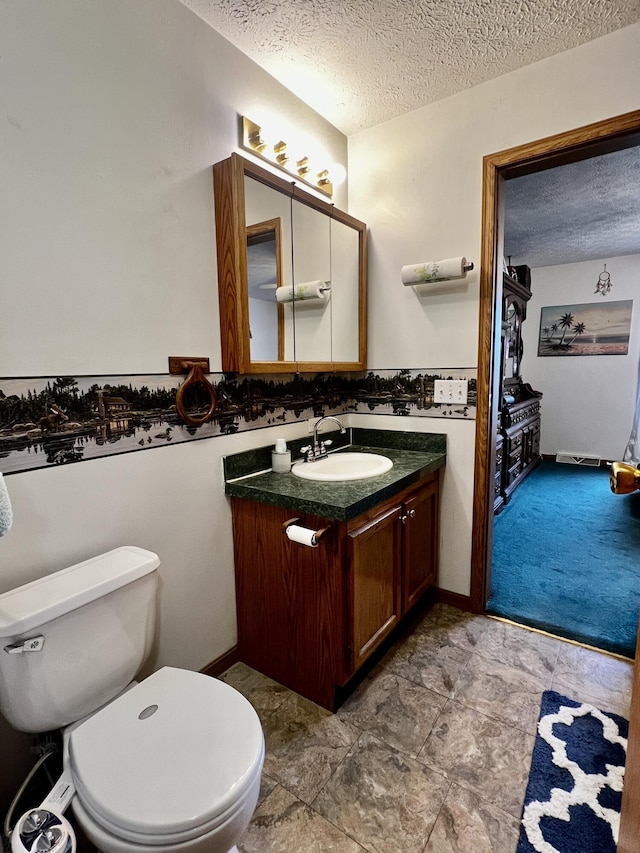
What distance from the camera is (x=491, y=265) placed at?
1912 millimetres

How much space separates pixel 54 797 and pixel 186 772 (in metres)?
0.28

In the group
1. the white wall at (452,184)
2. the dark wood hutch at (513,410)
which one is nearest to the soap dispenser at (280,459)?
the white wall at (452,184)

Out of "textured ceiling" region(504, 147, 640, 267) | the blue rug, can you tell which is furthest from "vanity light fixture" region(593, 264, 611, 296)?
the blue rug

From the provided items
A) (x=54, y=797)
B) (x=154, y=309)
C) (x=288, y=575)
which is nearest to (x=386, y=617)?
(x=288, y=575)

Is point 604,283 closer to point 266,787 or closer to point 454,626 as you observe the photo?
point 454,626

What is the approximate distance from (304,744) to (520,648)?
→ 1063mm

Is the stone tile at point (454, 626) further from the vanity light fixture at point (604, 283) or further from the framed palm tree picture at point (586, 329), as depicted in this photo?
the vanity light fixture at point (604, 283)

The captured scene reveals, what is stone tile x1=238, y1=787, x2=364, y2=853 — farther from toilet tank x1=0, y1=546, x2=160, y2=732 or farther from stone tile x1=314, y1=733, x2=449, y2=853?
toilet tank x1=0, y1=546, x2=160, y2=732

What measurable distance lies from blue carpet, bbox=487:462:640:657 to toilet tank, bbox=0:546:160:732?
1.77 m

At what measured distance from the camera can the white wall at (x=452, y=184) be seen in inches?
65.2

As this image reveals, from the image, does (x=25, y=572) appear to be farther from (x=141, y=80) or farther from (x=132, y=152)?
(x=141, y=80)

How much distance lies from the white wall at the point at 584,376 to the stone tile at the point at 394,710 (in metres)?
4.30

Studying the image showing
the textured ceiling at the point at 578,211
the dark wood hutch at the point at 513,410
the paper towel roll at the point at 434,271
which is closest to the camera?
the paper towel roll at the point at 434,271

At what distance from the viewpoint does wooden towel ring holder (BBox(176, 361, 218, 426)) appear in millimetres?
1470
